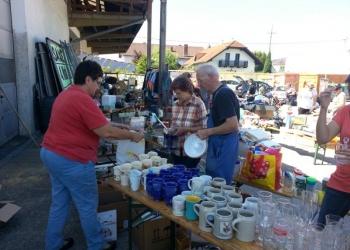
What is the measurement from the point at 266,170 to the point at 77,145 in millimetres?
1755

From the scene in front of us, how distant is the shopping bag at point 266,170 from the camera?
2.60 meters

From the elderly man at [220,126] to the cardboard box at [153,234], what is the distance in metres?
0.68

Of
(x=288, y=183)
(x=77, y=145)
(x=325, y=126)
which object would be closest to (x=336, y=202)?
(x=325, y=126)

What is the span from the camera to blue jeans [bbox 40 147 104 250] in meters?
2.07

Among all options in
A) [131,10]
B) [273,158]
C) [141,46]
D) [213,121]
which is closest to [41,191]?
[213,121]

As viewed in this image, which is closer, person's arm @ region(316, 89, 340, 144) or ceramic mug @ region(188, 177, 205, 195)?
ceramic mug @ region(188, 177, 205, 195)

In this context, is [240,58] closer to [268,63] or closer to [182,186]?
[268,63]

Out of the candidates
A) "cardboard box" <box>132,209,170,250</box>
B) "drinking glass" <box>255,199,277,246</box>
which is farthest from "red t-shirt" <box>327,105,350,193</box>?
"cardboard box" <box>132,209,170,250</box>

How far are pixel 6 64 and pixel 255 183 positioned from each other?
541 cm

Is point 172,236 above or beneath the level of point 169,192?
beneath

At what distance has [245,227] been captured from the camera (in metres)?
1.41

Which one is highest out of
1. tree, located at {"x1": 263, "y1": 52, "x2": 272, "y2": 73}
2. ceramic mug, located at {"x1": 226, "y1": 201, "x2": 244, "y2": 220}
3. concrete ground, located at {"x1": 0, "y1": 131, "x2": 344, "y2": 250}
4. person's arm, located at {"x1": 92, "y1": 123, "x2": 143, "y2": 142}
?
tree, located at {"x1": 263, "y1": 52, "x2": 272, "y2": 73}

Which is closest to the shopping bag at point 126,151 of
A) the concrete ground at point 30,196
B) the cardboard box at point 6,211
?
the concrete ground at point 30,196

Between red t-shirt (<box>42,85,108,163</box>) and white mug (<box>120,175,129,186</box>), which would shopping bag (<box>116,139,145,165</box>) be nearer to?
white mug (<box>120,175,129,186</box>)
